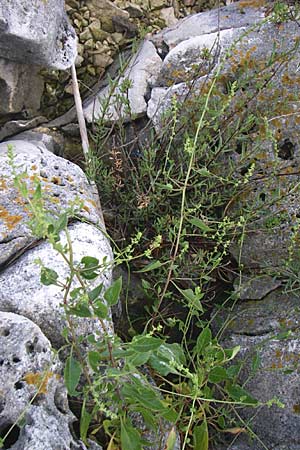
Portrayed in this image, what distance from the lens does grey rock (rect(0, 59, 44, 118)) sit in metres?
3.22

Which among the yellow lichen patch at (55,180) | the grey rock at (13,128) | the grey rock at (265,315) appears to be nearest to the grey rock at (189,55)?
the grey rock at (13,128)

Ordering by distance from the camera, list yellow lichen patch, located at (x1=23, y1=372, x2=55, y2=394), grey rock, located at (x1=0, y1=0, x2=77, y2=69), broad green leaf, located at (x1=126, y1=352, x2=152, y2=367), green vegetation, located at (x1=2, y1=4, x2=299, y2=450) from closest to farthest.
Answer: broad green leaf, located at (x1=126, y1=352, x2=152, y2=367)
yellow lichen patch, located at (x1=23, y1=372, x2=55, y2=394)
green vegetation, located at (x1=2, y1=4, x2=299, y2=450)
grey rock, located at (x1=0, y1=0, x2=77, y2=69)

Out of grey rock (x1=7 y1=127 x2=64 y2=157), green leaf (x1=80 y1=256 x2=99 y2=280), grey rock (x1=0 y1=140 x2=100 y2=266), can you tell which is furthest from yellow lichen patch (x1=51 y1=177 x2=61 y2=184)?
green leaf (x1=80 y1=256 x2=99 y2=280)

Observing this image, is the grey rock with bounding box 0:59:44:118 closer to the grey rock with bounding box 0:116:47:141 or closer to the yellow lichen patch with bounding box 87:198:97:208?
the grey rock with bounding box 0:116:47:141

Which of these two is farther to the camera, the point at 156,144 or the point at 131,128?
the point at 131,128

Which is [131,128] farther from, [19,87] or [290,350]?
[290,350]

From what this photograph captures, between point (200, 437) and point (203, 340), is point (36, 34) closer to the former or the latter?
point (203, 340)

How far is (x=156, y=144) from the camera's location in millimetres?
3074

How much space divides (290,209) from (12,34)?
148 centimetres

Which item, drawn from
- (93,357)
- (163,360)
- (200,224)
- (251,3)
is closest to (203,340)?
(163,360)

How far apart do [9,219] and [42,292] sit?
38cm

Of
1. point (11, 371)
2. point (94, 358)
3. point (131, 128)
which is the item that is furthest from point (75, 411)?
point (131, 128)

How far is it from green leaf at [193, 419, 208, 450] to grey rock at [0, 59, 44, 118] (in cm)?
182

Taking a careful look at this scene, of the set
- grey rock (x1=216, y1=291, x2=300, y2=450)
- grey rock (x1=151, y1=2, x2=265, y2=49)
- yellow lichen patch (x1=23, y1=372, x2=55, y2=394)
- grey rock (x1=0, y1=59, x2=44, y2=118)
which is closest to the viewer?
yellow lichen patch (x1=23, y1=372, x2=55, y2=394)
